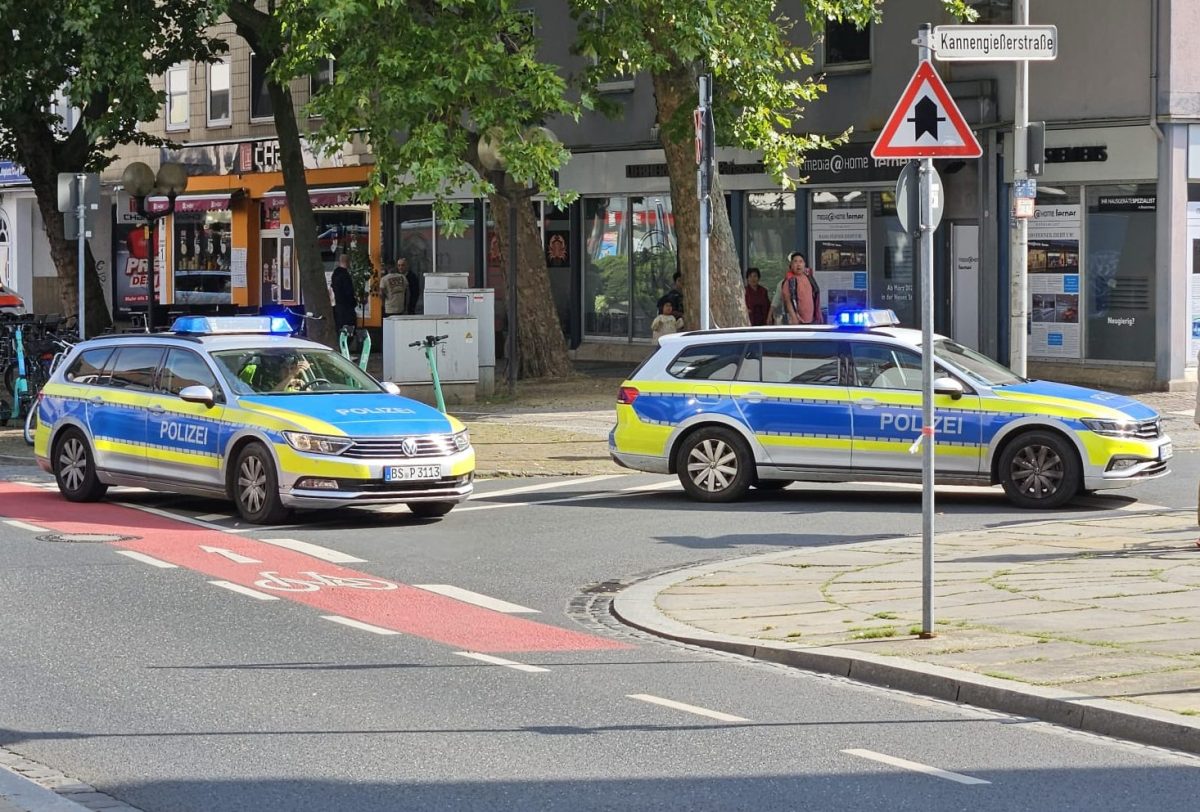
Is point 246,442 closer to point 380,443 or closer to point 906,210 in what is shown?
point 380,443

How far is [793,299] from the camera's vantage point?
26.6 metres

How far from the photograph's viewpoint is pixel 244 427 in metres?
15.7

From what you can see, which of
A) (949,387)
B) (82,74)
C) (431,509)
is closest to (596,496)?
(431,509)

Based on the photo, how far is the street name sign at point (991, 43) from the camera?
12086mm

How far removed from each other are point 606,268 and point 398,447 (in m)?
21.3

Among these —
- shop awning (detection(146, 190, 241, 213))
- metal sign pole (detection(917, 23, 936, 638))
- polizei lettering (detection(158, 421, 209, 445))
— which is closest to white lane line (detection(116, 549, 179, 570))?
polizei lettering (detection(158, 421, 209, 445))

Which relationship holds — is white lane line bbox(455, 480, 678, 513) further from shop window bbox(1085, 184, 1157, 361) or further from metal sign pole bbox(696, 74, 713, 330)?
shop window bbox(1085, 184, 1157, 361)

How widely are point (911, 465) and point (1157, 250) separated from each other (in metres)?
11.8

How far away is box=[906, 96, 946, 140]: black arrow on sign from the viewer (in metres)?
10.1

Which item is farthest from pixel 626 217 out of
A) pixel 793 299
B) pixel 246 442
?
pixel 246 442

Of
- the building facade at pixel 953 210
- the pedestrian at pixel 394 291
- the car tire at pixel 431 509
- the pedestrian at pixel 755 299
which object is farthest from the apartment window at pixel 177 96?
the car tire at pixel 431 509

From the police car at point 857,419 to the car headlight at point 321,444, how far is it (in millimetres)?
3267

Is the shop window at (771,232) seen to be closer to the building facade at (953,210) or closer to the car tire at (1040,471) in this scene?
the building facade at (953,210)

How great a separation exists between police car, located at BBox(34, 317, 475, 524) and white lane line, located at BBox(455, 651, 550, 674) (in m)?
5.18
